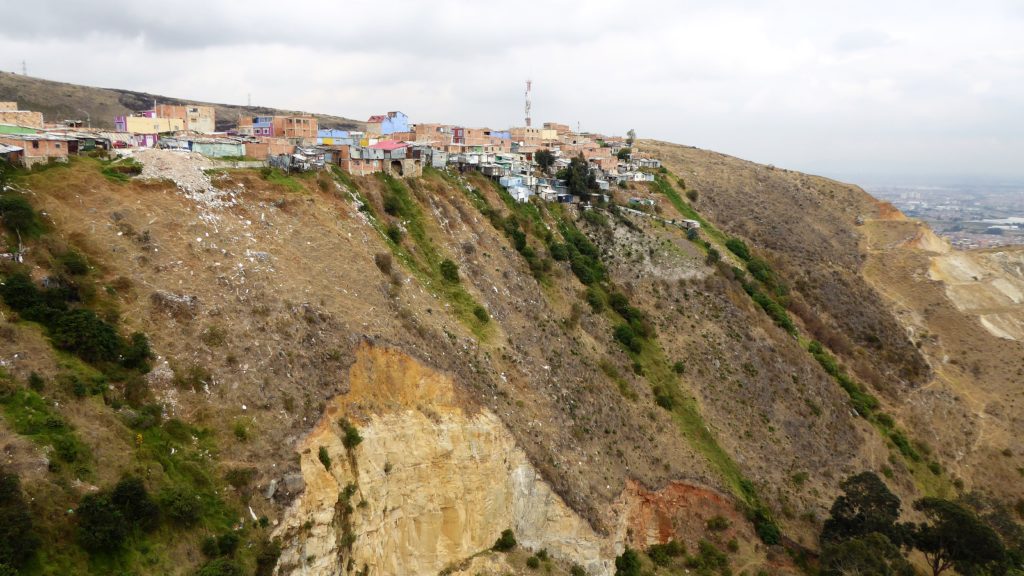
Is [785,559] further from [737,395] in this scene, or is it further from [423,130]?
[423,130]

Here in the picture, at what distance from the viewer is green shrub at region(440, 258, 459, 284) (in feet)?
115

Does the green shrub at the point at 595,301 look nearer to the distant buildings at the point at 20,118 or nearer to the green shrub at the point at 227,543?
the green shrub at the point at 227,543

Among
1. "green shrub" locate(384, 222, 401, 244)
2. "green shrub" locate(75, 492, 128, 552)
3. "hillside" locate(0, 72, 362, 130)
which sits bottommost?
"green shrub" locate(75, 492, 128, 552)

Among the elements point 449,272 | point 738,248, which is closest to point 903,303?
point 738,248

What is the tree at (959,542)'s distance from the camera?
33031mm

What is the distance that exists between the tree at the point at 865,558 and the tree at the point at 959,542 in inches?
112

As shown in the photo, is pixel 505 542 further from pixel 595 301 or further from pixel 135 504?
pixel 595 301

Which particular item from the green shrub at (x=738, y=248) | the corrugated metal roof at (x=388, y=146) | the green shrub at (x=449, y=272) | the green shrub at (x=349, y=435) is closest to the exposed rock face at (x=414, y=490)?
the green shrub at (x=349, y=435)

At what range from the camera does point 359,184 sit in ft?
121

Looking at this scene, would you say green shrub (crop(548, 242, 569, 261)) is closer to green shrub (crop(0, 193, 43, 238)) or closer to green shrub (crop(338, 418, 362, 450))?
green shrub (crop(338, 418, 362, 450))

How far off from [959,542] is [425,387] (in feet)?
97.1

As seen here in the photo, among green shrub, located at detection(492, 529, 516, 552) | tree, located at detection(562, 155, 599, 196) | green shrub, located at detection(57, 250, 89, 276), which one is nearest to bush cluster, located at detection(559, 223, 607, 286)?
tree, located at detection(562, 155, 599, 196)

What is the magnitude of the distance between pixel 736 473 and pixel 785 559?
5077mm

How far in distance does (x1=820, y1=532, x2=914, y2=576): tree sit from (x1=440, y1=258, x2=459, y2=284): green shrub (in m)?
24.2
